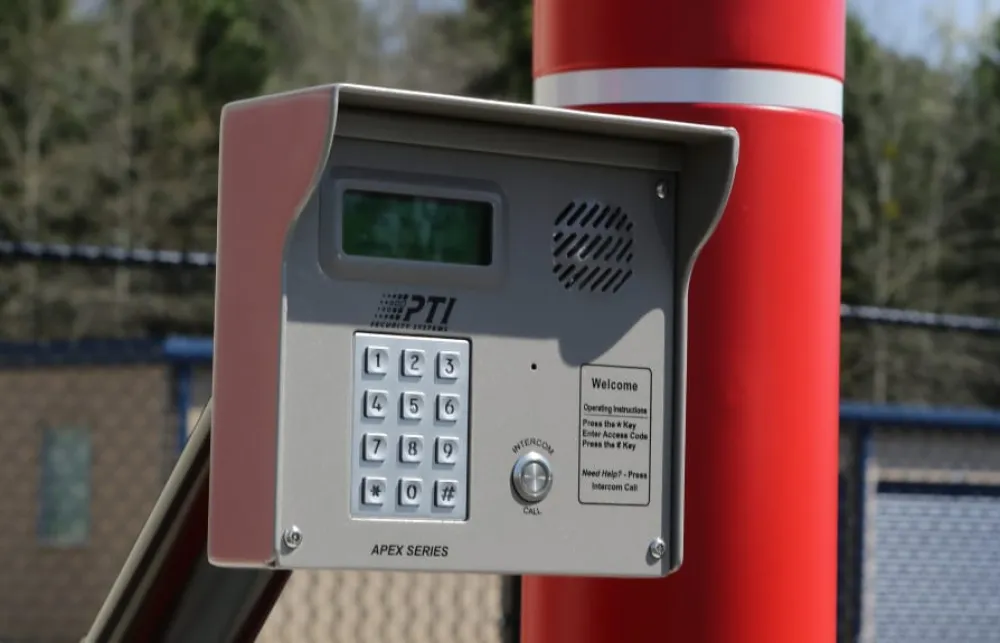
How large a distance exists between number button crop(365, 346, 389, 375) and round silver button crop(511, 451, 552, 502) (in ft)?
0.46

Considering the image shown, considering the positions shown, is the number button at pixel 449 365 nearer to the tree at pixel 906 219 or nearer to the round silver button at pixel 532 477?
the round silver button at pixel 532 477

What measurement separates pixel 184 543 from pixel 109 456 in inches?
244

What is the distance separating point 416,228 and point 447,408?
0.47 feet

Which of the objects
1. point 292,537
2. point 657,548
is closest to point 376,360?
point 292,537

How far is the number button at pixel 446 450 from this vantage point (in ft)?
4.71

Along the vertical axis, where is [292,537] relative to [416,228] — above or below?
below

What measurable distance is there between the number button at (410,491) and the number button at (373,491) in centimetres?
2

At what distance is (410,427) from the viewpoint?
1.42 m

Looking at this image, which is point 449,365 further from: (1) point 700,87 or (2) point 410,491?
(1) point 700,87

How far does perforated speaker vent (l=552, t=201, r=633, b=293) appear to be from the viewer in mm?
1549

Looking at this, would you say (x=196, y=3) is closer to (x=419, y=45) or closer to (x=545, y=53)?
(x=419, y=45)

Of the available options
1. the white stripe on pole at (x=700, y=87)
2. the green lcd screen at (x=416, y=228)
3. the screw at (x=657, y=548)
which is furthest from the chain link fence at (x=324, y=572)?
the green lcd screen at (x=416, y=228)

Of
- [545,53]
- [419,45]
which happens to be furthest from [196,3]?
[545,53]

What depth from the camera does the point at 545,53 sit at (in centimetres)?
192
